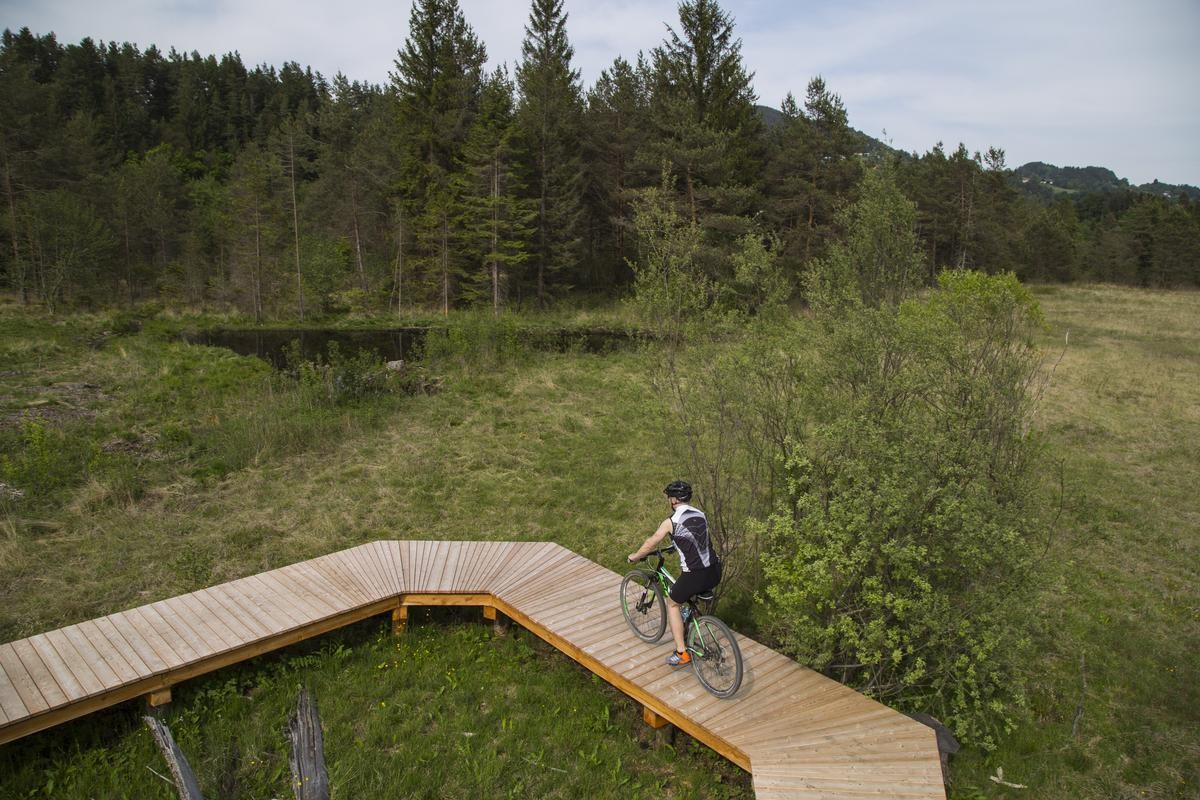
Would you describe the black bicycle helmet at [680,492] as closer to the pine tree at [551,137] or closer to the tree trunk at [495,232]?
the tree trunk at [495,232]

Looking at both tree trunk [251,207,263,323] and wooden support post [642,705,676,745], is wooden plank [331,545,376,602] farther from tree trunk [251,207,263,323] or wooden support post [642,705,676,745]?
tree trunk [251,207,263,323]

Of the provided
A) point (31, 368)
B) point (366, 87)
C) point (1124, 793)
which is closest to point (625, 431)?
point (1124, 793)

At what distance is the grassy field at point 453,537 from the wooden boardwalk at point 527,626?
1.38 feet

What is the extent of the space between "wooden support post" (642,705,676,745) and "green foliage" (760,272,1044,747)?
1345 millimetres

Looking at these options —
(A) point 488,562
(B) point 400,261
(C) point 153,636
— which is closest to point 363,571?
(A) point 488,562

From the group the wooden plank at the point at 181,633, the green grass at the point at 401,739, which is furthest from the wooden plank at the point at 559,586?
the wooden plank at the point at 181,633

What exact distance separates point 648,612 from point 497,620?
1.94 m

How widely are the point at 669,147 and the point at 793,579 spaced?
28818 millimetres

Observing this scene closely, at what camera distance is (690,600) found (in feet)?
18.5

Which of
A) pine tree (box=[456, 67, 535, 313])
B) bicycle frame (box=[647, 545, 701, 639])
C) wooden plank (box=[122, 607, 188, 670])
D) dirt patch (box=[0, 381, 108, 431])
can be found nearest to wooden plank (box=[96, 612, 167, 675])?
wooden plank (box=[122, 607, 188, 670])

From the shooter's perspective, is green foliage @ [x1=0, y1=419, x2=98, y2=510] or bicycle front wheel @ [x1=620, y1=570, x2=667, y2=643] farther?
green foliage @ [x1=0, y1=419, x2=98, y2=510]

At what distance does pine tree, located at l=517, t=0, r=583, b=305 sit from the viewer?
1387 inches

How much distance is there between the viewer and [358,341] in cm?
2939

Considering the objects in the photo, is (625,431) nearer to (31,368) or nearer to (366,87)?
(31,368)
